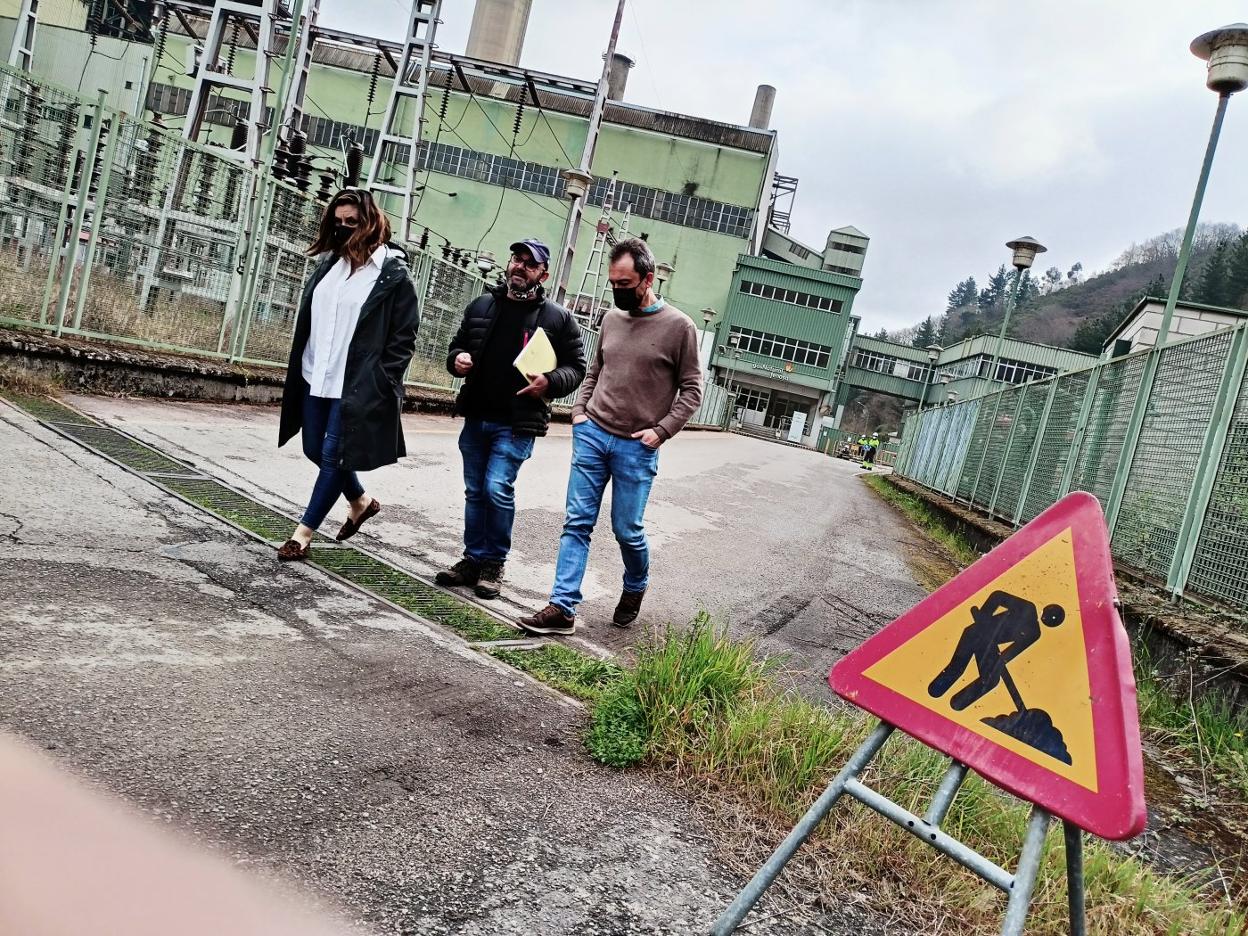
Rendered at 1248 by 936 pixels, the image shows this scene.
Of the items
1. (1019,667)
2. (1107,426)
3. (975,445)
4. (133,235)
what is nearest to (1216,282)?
(975,445)

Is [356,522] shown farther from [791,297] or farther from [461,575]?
[791,297]

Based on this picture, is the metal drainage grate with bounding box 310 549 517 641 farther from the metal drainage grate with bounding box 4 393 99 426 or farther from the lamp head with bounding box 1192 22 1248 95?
the lamp head with bounding box 1192 22 1248 95

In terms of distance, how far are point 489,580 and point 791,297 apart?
52.5m

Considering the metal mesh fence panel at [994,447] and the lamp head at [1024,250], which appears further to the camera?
the lamp head at [1024,250]

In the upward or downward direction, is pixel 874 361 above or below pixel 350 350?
above

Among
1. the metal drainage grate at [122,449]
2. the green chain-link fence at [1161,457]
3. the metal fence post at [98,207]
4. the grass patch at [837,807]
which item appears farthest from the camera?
the metal fence post at [98,207]

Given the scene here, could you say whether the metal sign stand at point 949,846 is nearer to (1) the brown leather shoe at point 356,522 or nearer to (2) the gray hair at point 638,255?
(2) the gray hair at point 638,255

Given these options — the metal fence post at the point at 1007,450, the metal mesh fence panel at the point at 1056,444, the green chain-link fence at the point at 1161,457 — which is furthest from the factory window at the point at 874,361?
the metal mesh fence panel at the point at 1056,444

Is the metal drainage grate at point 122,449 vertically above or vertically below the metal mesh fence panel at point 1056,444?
below

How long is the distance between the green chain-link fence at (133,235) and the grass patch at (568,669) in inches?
242

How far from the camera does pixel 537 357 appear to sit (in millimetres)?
4719

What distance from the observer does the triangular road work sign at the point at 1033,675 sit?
5.70 feet

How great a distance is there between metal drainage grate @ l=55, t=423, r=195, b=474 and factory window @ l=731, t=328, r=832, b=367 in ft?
168

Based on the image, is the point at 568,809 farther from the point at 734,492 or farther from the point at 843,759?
the point at 734,492
